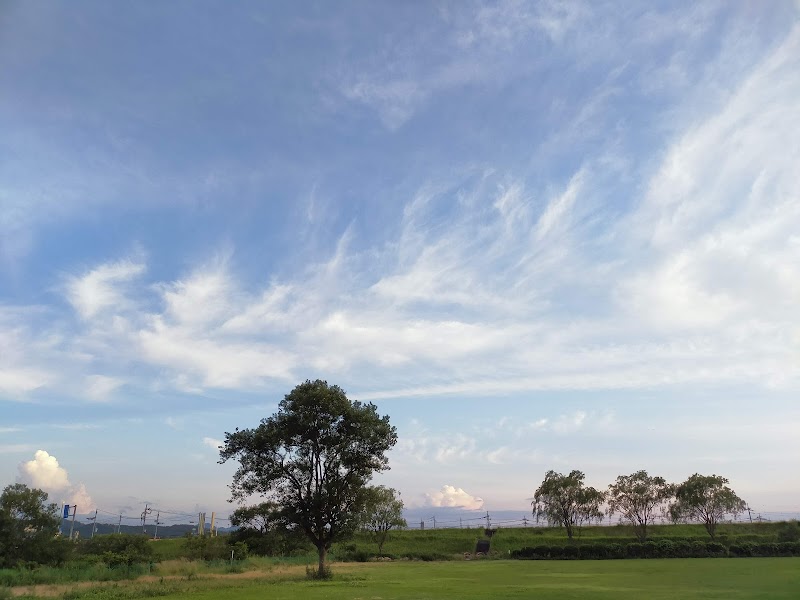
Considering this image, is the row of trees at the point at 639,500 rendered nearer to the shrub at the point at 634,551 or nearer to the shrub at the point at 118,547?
the shrub at the point at 634,551

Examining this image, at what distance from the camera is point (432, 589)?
28703mm

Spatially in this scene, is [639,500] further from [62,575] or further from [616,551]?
[62,575]

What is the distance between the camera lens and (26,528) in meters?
41.1

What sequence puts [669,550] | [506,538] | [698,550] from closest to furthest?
1. [698,550]
2. [669,550]
3. [506,538]

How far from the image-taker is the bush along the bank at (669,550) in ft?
198

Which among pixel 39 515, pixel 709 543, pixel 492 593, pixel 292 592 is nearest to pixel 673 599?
pixel 492 593

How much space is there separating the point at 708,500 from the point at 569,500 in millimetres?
17681

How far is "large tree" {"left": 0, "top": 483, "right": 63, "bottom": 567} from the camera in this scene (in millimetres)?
39906

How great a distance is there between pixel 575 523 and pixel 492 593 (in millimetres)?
60204

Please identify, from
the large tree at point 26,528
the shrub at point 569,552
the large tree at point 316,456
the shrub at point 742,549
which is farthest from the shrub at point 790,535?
the large tree at point 26,528

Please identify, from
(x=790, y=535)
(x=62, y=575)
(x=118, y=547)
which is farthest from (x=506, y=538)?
(x=62, y=575)

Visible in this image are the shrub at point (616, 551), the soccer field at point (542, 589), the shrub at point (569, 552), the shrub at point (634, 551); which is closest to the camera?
the soccer field at point (542, 589)

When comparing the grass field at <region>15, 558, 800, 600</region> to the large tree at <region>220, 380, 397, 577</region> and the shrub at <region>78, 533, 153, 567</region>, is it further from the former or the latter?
the shrub at <region>78, 533, 153, 567</region>

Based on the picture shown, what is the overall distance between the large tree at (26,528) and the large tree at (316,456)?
51.1ft
